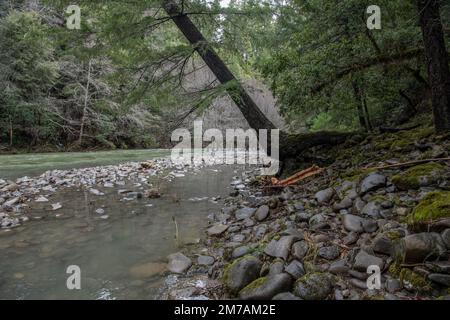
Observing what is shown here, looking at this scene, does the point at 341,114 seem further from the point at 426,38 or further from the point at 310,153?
the point at 426,38

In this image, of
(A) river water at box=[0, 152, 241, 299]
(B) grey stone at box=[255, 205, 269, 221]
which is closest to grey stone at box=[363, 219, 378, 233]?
(B) grey stone at box=[255, 205, 269, 221]

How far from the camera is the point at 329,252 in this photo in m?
2.66

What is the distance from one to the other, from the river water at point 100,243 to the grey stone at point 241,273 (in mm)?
627

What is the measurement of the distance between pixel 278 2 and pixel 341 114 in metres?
4.02

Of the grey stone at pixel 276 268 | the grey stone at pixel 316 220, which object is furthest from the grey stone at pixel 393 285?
the grey stone at pixel 316 220

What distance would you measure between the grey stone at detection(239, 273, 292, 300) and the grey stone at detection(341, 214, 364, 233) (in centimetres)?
90

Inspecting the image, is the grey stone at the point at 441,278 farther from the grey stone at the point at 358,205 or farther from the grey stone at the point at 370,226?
Answer: the grey stone at the point at 358,205

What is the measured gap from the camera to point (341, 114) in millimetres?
9008

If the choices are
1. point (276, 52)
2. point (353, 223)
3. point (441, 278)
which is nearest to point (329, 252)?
point (353, 223)

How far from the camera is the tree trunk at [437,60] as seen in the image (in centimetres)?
434

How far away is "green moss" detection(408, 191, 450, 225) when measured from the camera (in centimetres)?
238

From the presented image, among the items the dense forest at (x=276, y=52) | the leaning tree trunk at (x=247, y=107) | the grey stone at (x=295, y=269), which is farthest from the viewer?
the leaning tree trunk at (x=247, y=107)

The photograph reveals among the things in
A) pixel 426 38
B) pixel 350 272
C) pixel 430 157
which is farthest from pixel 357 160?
pixel 350 272

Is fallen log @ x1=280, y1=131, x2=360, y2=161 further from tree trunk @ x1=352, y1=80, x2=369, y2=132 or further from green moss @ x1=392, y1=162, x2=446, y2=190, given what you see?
Answer: green moss @ x1=392, y1=162, x2=446, y2=190
